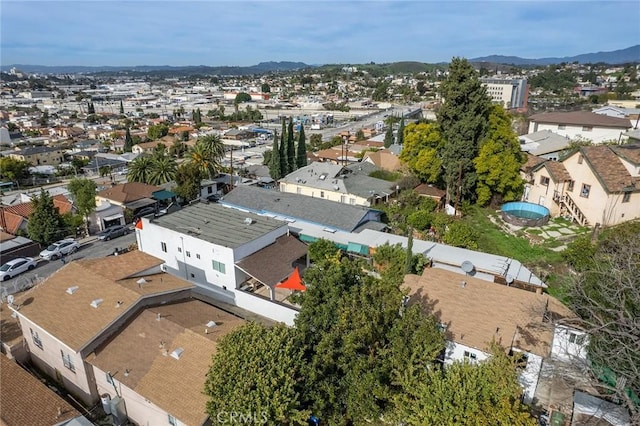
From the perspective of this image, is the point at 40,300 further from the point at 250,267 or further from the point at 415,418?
the point at 415,418

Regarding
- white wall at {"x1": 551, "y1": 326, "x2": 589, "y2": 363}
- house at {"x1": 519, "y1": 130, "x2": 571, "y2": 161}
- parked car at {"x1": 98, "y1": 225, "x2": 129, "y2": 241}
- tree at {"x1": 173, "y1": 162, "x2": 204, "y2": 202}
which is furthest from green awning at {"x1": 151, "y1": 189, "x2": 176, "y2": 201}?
house at {"x1": 519, "y1": 130, "x2": 571, "y2": 161}

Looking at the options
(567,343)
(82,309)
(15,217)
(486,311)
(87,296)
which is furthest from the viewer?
(15,217)

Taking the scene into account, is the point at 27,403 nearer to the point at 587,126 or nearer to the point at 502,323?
the point at 502,323

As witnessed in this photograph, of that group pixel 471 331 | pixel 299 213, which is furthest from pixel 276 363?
pixel 299 213

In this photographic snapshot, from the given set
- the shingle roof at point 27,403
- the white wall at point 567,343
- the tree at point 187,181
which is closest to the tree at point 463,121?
the white wall at point 567,343

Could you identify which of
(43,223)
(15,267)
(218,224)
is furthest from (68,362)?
(43,223)

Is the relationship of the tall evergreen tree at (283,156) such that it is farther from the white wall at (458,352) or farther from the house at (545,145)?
the white wall at (458,352)
